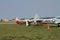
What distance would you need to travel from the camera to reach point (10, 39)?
13328 mm

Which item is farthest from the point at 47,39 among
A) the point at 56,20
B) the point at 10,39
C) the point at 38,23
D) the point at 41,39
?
the point at 38,23

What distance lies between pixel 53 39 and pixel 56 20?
22.5 metres

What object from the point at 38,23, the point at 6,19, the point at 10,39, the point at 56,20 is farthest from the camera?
the point at 6,19

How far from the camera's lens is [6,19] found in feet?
255

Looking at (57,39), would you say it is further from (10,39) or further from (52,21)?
(52,21)

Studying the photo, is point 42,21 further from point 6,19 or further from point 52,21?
point 6,19

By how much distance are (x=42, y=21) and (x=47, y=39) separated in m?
26.4

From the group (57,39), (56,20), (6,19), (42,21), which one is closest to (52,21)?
(56,20)

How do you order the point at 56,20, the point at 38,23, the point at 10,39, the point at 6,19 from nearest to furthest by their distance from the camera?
the point at 10,39, the point at 56,20, the point at 38,23, the point at 6,19

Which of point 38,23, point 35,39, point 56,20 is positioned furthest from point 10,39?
point 38,23

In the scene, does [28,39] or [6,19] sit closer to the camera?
[28,39]

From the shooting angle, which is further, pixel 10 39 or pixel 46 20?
pixel 46 20

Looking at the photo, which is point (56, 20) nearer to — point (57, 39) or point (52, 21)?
point (52, 21)

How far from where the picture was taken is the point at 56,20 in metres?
36.0
